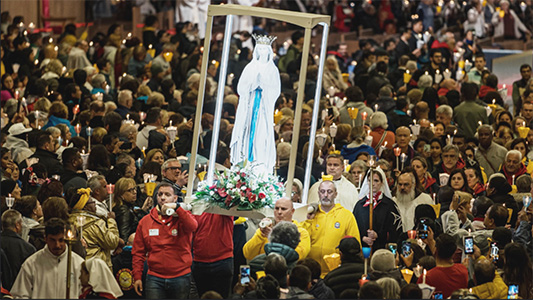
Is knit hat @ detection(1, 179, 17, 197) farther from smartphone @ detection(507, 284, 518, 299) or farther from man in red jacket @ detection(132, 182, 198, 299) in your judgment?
smartphone @ detection(507, 284, 518, 299)

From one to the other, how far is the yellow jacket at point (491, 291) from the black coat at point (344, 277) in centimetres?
102

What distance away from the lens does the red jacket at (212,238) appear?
11984 millimetres

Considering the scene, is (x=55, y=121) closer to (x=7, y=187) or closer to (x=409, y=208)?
(x=7, y=187)

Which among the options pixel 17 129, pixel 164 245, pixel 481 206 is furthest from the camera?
pixel 17 129

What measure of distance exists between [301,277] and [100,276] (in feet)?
6.65

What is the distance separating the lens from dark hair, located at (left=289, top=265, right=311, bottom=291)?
10023 mm

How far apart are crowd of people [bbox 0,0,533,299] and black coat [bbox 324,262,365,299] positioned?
0.04 ft

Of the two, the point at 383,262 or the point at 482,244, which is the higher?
the point at 383,262

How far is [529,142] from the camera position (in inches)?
666

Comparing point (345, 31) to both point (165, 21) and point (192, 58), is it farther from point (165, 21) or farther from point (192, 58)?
point (192, 58)

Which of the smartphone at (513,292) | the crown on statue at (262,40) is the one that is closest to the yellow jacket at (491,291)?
the smartphone at (513,292)

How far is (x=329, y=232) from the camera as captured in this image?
12.0m

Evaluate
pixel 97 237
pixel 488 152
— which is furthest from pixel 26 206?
pixel 488 152

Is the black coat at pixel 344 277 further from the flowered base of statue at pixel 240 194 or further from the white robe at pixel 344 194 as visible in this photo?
the white robe at pixel 344 194
